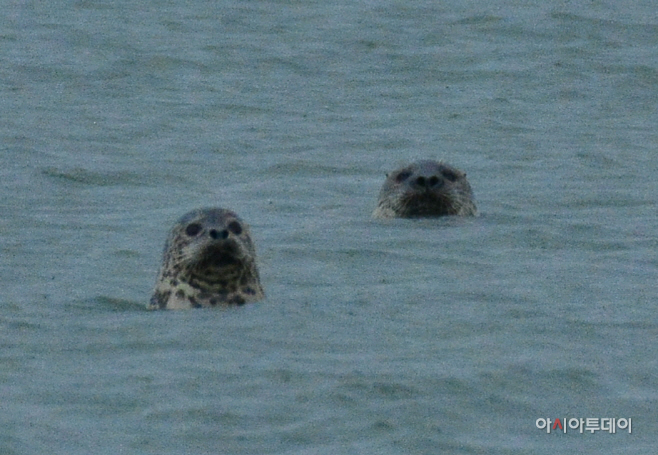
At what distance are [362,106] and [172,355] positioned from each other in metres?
15.0

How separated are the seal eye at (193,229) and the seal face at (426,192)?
4.78 metres

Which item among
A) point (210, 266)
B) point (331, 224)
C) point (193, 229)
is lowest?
point (331, 224)

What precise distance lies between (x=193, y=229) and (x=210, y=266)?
0.30m

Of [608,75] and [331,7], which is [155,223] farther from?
[331,7]

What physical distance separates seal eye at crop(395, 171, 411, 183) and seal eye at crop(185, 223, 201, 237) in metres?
4.96

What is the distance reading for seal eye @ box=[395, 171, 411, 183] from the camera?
19.5m

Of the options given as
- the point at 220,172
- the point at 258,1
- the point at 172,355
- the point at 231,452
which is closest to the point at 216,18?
the point at 258,1

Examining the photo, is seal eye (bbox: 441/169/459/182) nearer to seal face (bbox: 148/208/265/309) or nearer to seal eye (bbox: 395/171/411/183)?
seal eye (bbox: 395/171/411/183)

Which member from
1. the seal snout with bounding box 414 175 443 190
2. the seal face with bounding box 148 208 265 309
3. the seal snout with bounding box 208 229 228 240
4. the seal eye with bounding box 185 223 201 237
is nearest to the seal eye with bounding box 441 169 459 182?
the seal snout with bounding box 414 175 443 190

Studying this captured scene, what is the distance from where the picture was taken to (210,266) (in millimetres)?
14719

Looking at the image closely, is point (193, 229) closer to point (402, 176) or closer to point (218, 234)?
point (218, 234)

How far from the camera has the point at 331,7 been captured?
1400 inches

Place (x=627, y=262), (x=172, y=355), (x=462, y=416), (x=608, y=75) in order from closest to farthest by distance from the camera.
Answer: (x=462, y=416) < (x=172, y=355) < (x=627, y=262) < (x=608, y=75)

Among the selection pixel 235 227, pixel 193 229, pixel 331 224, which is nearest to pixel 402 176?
pixel 331 224
